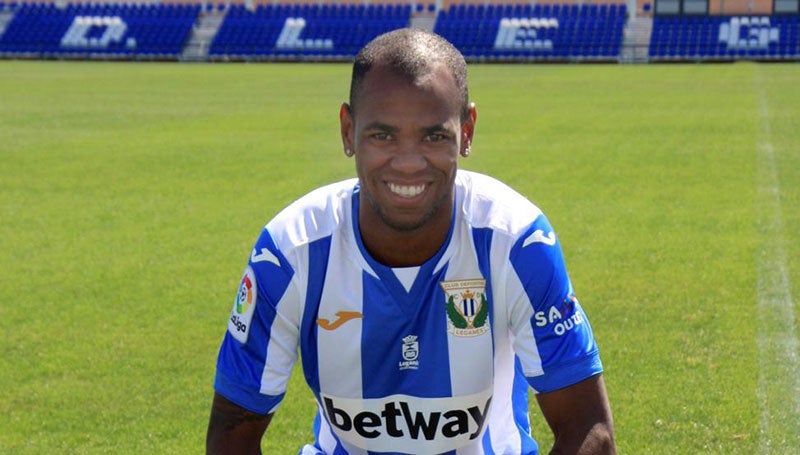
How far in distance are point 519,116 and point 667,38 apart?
26553mm

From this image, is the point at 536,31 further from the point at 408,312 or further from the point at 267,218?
the point at 408,312

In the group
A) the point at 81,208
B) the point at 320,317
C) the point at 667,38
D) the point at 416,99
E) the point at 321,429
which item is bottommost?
the point at 667,38

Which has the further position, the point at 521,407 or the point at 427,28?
the point at 427,28

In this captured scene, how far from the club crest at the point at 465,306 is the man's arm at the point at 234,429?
60cm

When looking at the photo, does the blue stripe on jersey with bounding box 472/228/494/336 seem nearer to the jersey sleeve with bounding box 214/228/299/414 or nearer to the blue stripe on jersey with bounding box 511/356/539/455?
the blue stripe on jersey with bounding box 511/356/539/455

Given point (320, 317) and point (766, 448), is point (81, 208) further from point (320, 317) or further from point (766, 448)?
point (320, 317)

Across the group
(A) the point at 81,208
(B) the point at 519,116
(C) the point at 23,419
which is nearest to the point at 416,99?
(C) the point at 23,419

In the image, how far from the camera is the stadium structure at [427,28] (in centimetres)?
4612

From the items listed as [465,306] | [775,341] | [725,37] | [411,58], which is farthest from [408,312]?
[725,37]

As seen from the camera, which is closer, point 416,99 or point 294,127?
point 416,99

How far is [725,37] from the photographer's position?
151 feet

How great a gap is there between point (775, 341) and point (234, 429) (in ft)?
14.8

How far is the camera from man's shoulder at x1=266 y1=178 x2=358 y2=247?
3266 mm

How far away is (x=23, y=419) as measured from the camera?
5.68m
